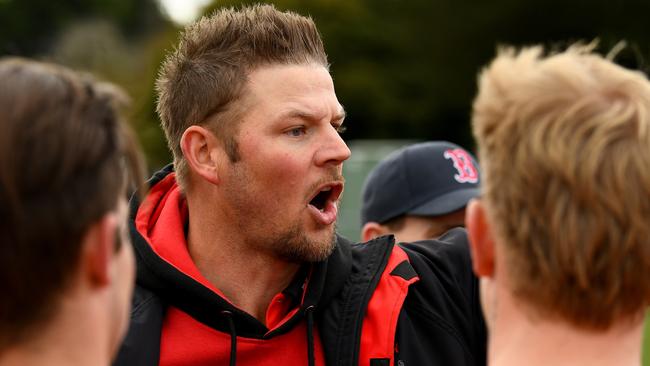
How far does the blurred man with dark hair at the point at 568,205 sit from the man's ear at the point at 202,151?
1739 mm

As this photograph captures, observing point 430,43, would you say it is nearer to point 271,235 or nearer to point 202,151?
point 202,151

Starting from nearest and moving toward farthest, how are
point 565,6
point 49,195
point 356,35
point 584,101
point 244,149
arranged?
point 49,195
point 584,101
point 244,149
point 565,6
point 356,35

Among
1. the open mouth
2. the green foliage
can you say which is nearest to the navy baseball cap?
the open mouth

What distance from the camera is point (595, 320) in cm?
202

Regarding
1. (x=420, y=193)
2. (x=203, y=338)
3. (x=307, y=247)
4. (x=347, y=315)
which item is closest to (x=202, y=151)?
(x=307, y=247)

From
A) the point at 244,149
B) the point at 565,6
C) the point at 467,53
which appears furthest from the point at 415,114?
the point at 244,149

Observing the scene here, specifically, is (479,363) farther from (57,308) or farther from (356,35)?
(356,35)

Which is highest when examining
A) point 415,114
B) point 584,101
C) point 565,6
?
point 584,101

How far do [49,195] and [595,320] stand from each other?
1146 millimetres

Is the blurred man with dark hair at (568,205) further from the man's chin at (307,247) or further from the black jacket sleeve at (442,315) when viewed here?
the man's chin at (307,247)

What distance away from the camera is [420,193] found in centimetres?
465

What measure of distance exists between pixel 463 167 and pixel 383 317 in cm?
168

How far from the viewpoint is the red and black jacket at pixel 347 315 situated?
3213mm

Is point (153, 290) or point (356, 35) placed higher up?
point (153, 290)
